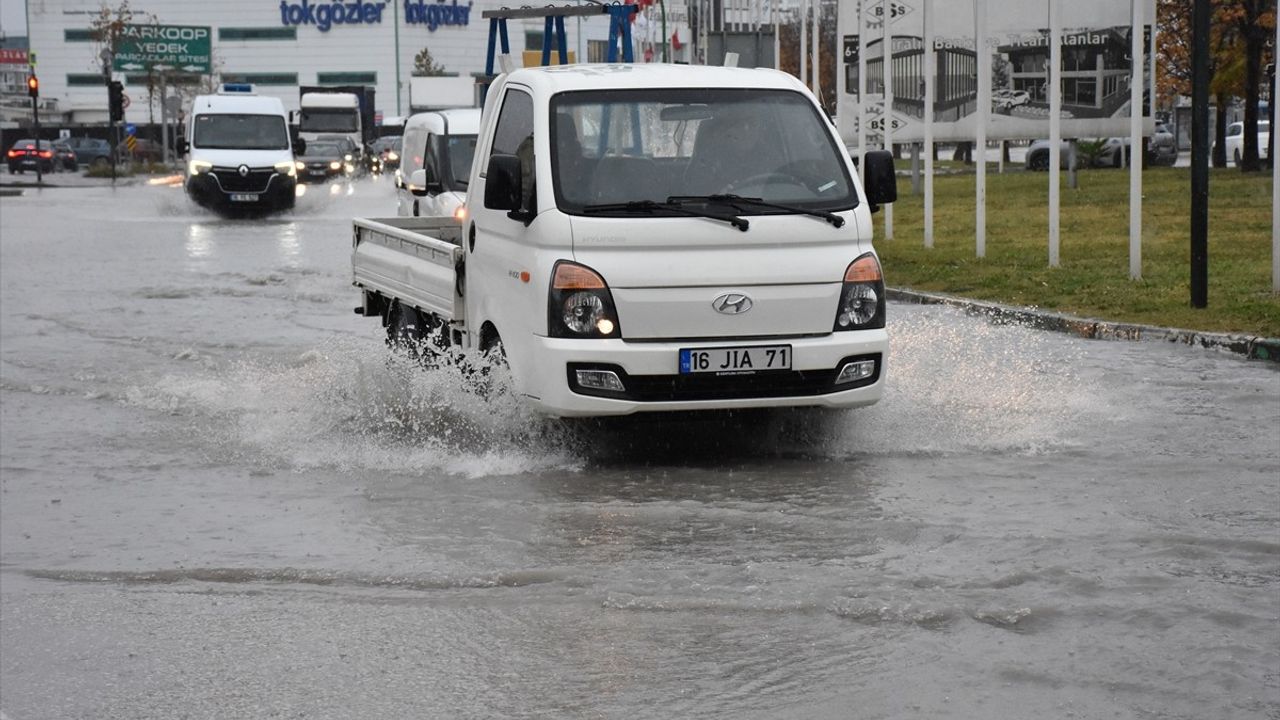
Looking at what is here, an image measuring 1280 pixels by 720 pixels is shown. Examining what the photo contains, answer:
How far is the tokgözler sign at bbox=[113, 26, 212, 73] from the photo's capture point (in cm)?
9356

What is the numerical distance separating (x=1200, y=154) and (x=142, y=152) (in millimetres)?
77363

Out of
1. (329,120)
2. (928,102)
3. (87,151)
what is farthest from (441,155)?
(87,151)

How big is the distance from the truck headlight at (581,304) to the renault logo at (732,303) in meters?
0.48

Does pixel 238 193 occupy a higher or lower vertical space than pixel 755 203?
lower

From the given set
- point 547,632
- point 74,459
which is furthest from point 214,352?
point 547,632

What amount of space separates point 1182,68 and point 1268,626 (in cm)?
4259

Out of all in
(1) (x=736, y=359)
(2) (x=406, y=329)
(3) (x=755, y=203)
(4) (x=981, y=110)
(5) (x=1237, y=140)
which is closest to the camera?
(1) (x=736, y=359)

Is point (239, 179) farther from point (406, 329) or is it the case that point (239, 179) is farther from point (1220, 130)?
point (406, 329)

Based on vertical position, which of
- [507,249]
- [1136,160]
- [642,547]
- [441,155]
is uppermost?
[441,155]

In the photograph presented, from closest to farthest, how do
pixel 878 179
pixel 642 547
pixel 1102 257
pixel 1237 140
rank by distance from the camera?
pixel 642 547 → pixel 878 179 → pixel 1102 257 → pixel 1237 140

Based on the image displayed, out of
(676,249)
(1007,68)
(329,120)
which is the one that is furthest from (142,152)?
A: (676,249)

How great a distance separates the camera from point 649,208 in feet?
29.5

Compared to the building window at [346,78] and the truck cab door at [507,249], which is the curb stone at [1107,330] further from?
the building window at [346,78]

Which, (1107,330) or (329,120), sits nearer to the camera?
(1107,330)
